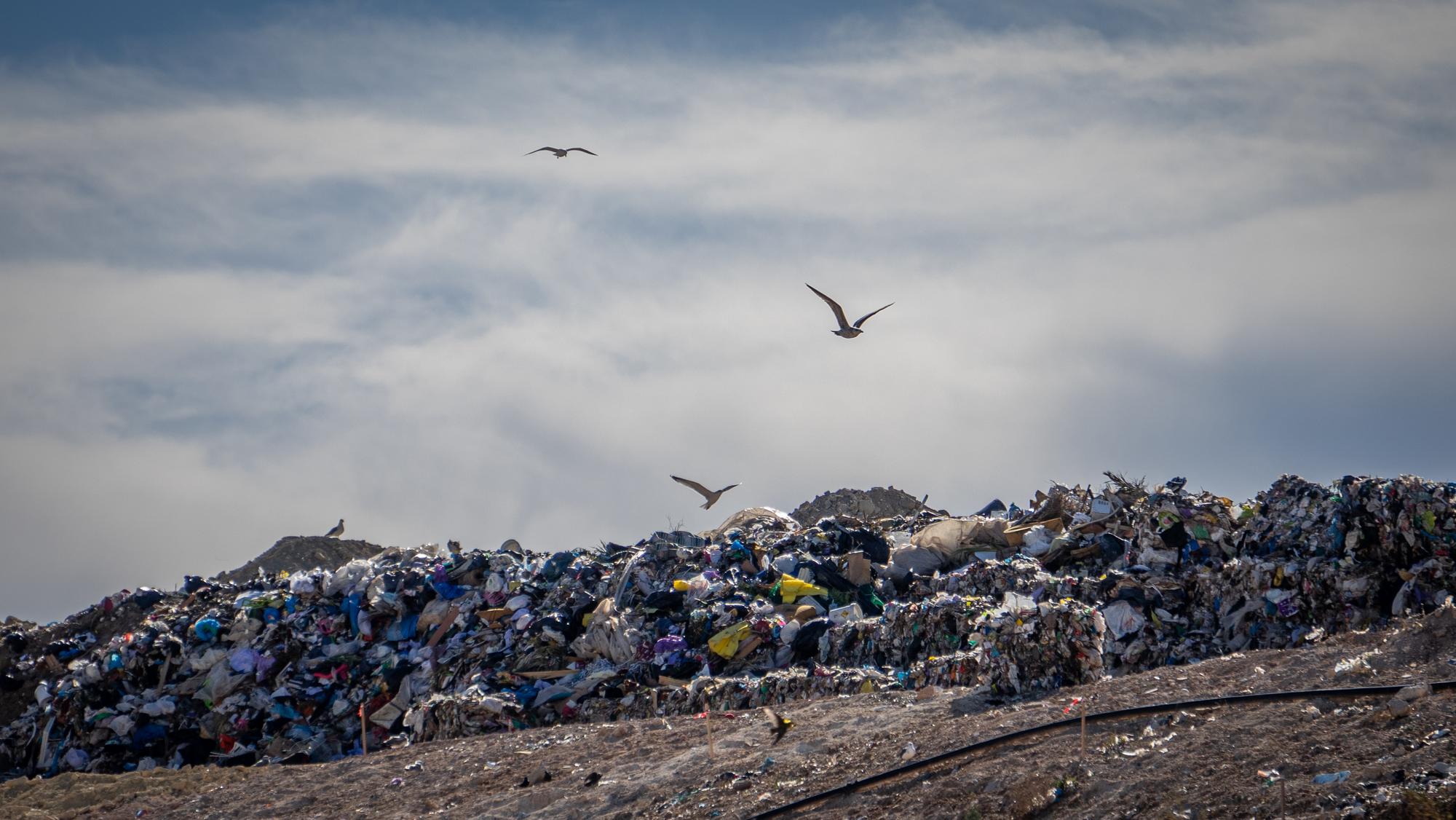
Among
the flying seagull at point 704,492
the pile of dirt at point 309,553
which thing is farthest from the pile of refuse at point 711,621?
Answer: the pile of dirt at point 309,553

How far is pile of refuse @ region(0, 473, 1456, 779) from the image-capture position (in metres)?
8.91

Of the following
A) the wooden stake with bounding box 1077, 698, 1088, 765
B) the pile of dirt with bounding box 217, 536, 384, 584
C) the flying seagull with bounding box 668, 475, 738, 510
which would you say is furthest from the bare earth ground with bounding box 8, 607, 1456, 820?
the pile of dirt with bounding box 217, 536, 384, 584

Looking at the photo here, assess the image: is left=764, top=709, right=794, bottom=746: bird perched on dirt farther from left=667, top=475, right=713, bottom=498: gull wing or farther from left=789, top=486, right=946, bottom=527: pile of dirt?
left=789, top=486, right=946, bottom=527: pile of dirt

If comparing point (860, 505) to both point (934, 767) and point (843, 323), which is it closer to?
point (843, 323)

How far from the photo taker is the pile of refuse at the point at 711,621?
351 inches

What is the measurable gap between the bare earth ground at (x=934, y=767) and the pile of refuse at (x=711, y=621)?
26.4 inches

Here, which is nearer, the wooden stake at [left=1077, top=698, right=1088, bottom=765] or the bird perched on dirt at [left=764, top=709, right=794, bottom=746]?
the wooden stake at [left=1077, top=698, right=1088, bottom=765]

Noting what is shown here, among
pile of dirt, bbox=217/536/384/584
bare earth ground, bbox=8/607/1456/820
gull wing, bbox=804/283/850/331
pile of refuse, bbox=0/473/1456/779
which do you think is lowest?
bare earth ground, bbox=8/607/1456/820

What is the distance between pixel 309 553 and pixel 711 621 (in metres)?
12.8

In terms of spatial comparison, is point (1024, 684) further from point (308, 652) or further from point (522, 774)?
point (308, 652)

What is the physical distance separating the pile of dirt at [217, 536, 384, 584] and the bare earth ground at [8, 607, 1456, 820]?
37.2 feet

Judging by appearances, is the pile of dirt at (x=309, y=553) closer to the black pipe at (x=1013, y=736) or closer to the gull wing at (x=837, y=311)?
the gull wing at (x=837, y=311)

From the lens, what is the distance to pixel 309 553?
2100 cm

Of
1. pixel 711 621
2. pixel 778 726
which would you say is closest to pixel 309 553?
pixel 711 621
